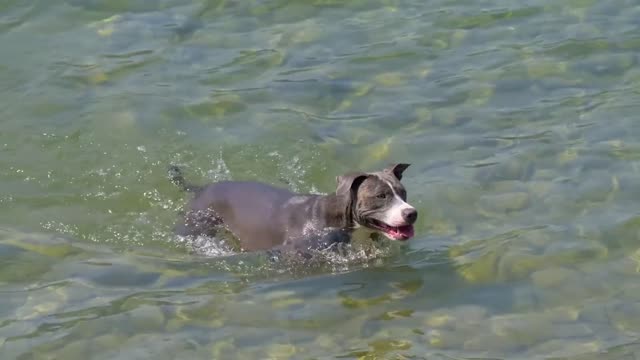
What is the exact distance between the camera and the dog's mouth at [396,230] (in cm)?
810

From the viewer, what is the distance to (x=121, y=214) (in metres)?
9.52

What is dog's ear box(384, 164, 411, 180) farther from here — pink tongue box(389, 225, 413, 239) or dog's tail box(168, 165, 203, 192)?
dog's tail box(168, 165, 203, 192)

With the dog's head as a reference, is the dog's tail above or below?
below

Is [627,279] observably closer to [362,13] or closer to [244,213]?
[244,213]

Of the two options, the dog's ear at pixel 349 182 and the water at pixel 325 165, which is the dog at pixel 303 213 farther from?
the water at pixel 325 165

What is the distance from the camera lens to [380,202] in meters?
8.19

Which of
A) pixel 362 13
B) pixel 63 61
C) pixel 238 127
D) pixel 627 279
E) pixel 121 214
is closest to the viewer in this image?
pixel 627 279

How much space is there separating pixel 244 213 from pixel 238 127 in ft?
6.64

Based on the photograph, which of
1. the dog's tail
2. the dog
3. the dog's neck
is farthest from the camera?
the dog's tail

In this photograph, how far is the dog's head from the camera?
317 inches

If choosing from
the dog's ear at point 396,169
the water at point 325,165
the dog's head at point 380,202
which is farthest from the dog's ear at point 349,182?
the water at point 325,165

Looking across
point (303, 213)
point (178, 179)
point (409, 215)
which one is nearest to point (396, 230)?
point (409, 215)

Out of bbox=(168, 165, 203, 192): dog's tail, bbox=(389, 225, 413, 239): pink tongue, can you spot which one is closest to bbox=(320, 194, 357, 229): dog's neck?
bbox=(389, 225, 413, 239): pink tongue

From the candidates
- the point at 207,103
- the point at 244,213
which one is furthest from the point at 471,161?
the point at 207,103
